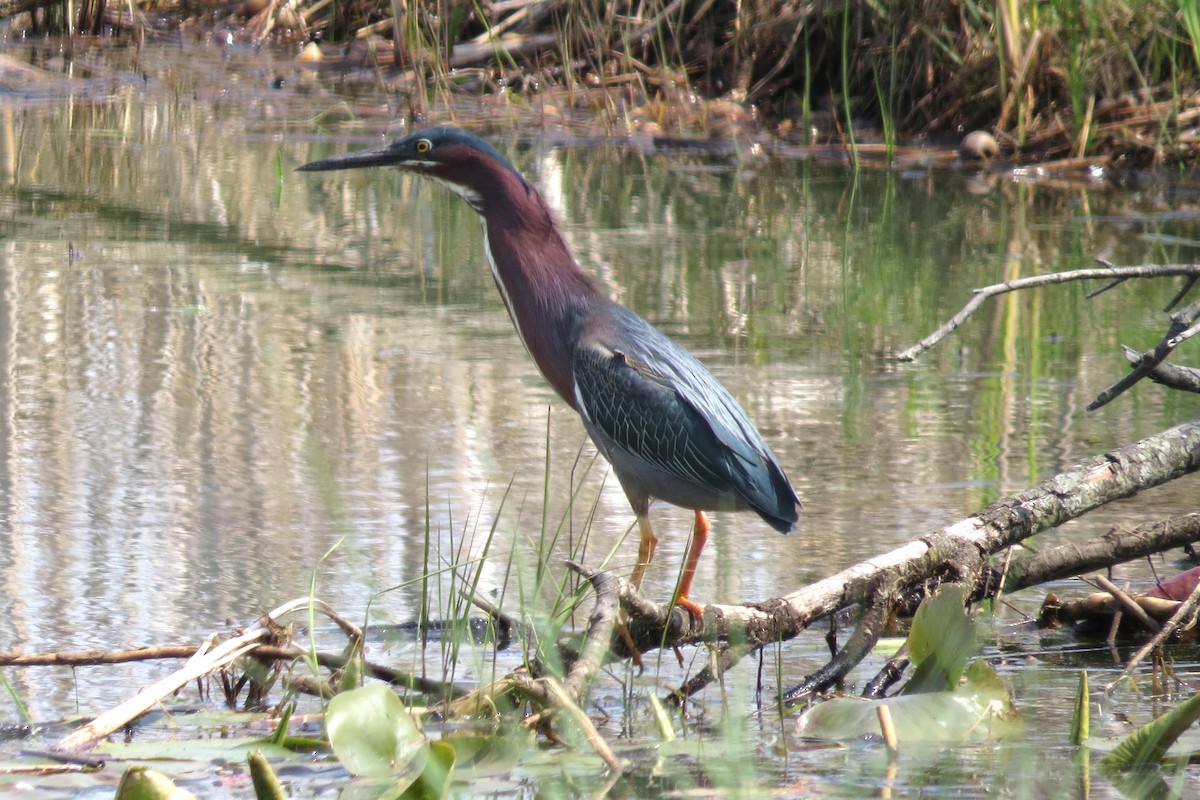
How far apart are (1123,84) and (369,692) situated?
25.9ft

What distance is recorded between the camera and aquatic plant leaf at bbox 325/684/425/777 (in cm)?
240

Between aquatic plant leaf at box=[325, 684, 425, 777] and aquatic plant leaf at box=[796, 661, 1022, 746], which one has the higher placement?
aquatic plant leaf at box=[325, 684, 425, 777]

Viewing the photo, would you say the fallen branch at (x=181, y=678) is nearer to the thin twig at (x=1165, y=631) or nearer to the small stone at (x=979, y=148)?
the thin twig at (x=1165, y=631)

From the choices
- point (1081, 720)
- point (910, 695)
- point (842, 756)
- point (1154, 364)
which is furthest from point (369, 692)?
point (1154, 364)

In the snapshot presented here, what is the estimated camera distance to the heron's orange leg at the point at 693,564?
3066 millimetres

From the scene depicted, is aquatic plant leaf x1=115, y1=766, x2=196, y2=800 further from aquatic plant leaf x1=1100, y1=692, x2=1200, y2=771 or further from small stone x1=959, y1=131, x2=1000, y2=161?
small stone x1=959, y1=131, x2=1000, y2=161

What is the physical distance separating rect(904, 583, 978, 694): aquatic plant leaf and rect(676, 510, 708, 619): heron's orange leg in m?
0.35

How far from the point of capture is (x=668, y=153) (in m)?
10.1

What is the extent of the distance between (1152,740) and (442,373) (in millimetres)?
2997

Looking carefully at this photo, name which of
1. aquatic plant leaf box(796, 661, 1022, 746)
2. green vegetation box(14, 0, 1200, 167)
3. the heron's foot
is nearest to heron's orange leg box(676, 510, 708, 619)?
the heron's foot

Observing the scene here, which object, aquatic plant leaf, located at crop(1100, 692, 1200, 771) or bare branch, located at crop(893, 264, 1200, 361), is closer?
aquatic plant leaf, located at crop(1100, 692, 1200, 771)

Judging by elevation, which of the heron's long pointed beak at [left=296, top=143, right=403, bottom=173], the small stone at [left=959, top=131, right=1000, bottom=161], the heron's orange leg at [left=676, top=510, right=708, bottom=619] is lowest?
the heron's orange leg at [left=676, top=510, right=708, bottom=619]

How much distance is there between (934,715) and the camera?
8.87ft

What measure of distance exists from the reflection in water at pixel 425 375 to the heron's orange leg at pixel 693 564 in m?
0.08
